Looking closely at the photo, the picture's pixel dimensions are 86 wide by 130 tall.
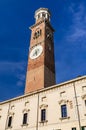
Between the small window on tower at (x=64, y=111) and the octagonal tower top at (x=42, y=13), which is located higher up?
the octagonal tower top at (x=42, y=13)

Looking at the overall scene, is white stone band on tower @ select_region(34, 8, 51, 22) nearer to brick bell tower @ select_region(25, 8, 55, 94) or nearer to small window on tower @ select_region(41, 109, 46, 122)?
brick bell tower @ select_region(25, 8, 55, 94)

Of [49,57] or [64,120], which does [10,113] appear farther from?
[49,57]

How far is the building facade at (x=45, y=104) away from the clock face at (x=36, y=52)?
0.22 meters

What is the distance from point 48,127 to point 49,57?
16.5 meters

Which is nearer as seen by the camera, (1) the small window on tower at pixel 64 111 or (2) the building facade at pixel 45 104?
(2) the building facade at pixel 45 104

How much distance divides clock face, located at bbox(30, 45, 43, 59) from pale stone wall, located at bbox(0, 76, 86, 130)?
10.8 meters

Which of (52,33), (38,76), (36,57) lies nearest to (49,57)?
(36,57)

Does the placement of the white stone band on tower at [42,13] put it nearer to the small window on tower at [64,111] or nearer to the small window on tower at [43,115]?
the small window on tower at [43,115]

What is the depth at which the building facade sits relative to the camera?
64.6 ft

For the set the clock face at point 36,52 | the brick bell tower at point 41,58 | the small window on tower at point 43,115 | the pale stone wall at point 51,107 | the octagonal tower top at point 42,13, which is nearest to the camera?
the pale stone wall at point 51,107

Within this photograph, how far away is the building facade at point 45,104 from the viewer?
19.7 m

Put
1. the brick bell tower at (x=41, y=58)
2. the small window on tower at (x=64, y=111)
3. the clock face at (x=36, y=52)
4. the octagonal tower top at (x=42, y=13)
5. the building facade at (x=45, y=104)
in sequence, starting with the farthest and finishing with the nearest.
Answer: the octagonal tower top at (x=42, y=13)
the clock face at (x=36, y=52)
the brick bell tower at (x=41, y=58)
the small window on tower at (x=64, y=111)
the building facade at (x=45, y=104)

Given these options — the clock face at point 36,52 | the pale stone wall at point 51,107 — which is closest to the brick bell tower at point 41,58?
the clock face at point 36,52

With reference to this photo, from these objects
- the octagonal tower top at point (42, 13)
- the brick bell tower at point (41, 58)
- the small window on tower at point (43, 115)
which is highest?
the octagonal tower top at point (42, 13)
